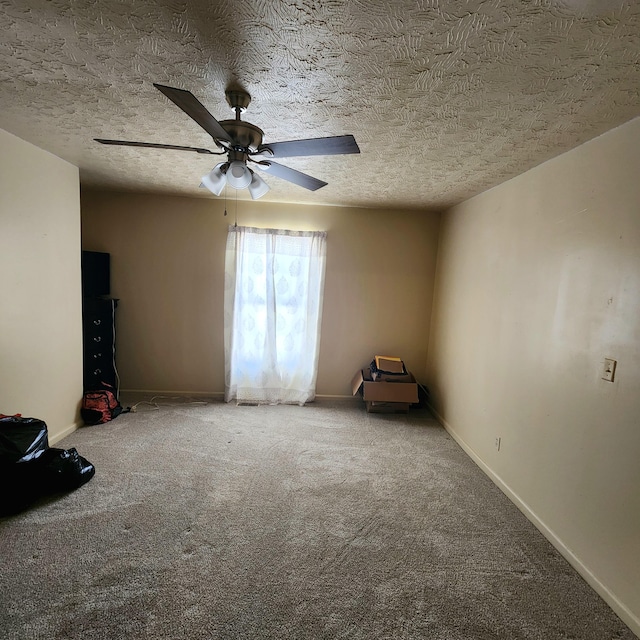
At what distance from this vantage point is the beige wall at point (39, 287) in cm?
221

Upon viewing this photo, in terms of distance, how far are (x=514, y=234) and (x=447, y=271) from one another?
1.17m

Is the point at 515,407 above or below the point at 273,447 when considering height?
above

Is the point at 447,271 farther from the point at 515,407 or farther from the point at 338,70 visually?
the point at 338,70

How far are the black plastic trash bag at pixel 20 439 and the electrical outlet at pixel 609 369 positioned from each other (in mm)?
3159

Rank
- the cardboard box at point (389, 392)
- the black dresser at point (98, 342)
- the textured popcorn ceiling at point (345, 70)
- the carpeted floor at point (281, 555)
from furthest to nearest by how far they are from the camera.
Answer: the cardboard box at point (389, 392) < the black dresser at point (98, 342) < the carpeted floor at point (281, 555) < the textured popcorn ceiling at point (345, 70)

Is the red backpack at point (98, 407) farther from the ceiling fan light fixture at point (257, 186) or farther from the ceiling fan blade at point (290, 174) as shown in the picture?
the ceiling fan blade at point (290, 174)

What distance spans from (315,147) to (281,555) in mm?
2000

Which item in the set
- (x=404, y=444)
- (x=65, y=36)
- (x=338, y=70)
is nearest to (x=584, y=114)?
(x=338, y=70)

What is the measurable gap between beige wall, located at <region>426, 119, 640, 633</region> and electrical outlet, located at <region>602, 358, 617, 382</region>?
0.02 metres

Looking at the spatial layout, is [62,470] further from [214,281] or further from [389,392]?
[389,392]

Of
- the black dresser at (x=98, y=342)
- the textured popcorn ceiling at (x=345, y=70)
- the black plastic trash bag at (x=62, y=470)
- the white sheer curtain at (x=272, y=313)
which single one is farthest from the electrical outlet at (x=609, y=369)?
the black dresser at (x=98, y=342)

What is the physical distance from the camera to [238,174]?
5.25ft

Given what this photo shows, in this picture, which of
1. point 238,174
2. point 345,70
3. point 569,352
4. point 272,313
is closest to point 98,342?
point 272,313

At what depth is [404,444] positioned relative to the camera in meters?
3.00
